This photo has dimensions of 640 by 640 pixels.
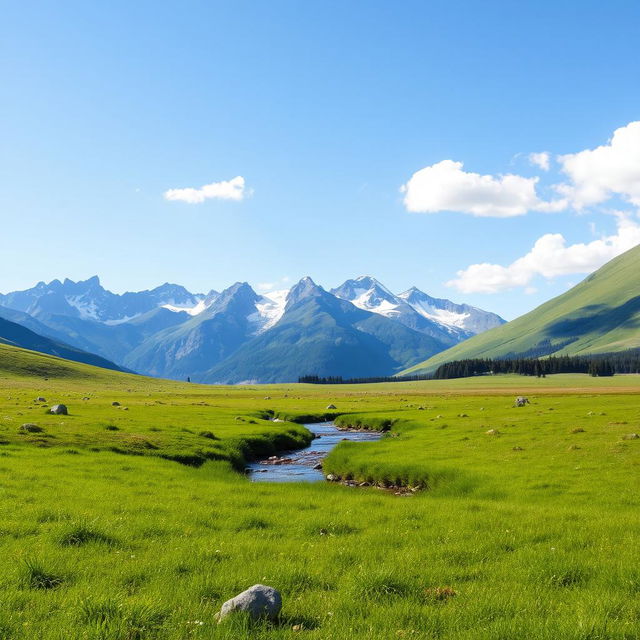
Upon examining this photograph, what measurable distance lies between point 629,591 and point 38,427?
1598 inches

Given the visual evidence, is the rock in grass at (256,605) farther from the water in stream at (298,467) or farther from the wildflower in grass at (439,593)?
the water in stream at (298,467)

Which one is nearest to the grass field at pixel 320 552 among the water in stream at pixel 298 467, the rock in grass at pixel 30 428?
the water in stream at pixel 298 467

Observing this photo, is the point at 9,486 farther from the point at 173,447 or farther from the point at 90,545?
the point at 173,447

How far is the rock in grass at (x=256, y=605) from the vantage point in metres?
9.29

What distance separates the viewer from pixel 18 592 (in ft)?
34.2

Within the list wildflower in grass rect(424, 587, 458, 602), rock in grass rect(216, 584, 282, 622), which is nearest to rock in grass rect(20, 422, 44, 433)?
rock in grass rect(216, 584, 282, 622)

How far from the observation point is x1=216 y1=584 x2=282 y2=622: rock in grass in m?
9.29

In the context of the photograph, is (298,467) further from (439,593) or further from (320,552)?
(439,593)

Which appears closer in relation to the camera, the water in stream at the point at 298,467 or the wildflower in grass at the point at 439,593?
the wildflower in grass at the point at 439,593

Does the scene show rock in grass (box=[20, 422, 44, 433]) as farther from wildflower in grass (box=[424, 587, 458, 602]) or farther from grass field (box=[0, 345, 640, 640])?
wildflower in grass (box=[424, 587, 458, 602])

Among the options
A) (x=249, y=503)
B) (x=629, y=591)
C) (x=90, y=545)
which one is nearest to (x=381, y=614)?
(x=629, y=591)

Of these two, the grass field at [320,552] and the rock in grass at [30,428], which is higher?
the grass field at [320,552]

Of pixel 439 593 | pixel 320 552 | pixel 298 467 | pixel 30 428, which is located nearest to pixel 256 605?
pixel 439 593

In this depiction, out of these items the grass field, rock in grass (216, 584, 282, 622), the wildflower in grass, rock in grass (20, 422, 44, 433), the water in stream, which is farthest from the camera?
rock in grass (20, 422, 44, 433)
